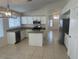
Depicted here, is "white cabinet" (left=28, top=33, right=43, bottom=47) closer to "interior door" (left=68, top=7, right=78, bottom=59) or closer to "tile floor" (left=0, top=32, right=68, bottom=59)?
"tile floor" (left=0, top=32, right=68, bottom=59)

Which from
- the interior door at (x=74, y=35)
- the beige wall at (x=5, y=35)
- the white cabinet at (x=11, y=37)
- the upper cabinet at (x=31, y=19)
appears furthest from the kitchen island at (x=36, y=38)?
the upper cabinet at (x=31, y=19)

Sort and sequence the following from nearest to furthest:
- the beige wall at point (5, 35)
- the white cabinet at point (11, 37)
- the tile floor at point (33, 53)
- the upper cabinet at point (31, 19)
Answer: the tile floor at point (33, 53) → the beige wall at point (5, 35) → the white cabinet at point (11, 37) → the upper cabinet at point (31, 19)

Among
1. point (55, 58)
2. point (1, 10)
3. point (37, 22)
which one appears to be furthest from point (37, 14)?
point (55, 58)

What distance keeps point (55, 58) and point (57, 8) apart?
7.66 metres

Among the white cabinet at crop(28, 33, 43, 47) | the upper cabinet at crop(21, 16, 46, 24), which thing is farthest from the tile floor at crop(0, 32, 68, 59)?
the upper cabinet at crop(21, 16, 46, 24)

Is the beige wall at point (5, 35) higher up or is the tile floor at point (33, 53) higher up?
the beige wall at point (5, 35)

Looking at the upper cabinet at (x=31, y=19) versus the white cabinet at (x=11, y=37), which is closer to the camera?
the white cabinet at (x=11, y=37)

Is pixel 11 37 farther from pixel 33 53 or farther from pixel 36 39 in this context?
pixel 33 53

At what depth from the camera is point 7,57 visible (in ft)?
15.4

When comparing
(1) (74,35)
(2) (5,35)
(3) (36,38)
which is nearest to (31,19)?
(3) (36,38)

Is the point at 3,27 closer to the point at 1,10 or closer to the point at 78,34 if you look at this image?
the point at 1,10

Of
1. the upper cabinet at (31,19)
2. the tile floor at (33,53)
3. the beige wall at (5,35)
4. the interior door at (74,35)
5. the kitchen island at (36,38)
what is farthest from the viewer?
the upper cabinet at (31,19)

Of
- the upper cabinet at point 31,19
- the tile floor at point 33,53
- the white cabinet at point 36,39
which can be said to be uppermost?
the upper cabinet at point 31,19

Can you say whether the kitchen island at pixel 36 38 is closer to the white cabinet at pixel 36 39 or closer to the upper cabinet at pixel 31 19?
the white cabinet at pixel 36 39
